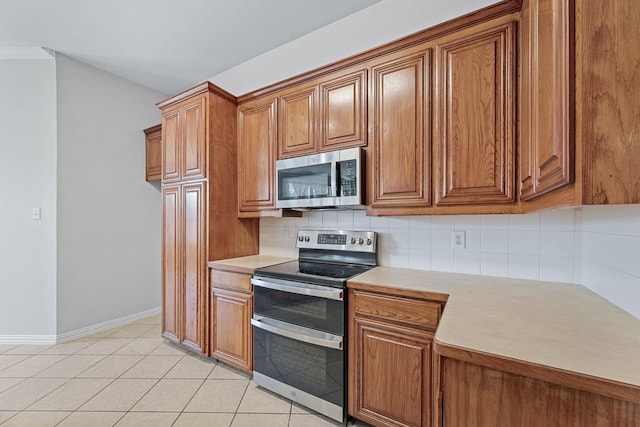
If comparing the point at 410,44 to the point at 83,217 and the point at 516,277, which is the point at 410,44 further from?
the point at 83,217

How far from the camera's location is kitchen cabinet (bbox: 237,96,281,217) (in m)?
2.25

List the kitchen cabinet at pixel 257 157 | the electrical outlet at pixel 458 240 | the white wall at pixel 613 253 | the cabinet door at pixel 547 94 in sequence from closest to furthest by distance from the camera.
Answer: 1. the cabinet door at pixel 547 94
2. the white wall at pixel 613 253
3. the electrical outlet at pixel 458 240
4. the kitchen cabinet at pixel 257 157

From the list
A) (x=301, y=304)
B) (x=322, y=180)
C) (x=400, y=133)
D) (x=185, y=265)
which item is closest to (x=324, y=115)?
(x=322, y=180)

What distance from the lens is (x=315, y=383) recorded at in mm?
1670

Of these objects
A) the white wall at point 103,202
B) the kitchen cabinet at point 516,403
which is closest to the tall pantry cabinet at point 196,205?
the white wall at point 103,202

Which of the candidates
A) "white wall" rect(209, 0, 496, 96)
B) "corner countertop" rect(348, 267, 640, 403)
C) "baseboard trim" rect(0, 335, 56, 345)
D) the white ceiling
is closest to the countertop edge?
"corner countertop" rect(348, 267, 640, 403)

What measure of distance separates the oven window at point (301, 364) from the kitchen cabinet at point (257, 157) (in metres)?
0.97

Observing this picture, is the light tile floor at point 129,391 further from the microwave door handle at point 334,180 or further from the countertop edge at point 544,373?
the microwave door handle at point 334,180

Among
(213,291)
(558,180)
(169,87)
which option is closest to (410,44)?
(558,180)

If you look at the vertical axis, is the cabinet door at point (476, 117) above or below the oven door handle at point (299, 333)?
above

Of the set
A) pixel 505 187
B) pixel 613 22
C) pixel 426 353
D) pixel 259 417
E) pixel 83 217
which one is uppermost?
pixel 613 22

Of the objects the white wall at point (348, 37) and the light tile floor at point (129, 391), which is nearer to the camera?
the light tile floor at point (129, 391)

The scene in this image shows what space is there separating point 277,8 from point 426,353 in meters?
2.54

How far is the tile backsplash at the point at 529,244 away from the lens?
1.06 m
